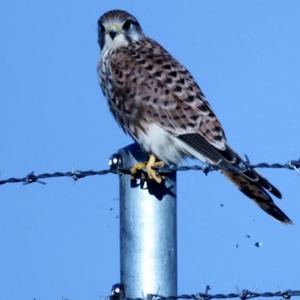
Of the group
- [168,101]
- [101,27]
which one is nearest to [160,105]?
[168,101]

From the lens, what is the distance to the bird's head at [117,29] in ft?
21.3

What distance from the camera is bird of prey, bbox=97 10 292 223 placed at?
5.48 metres

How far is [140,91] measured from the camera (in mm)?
5949

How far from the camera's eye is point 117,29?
21.6 ft

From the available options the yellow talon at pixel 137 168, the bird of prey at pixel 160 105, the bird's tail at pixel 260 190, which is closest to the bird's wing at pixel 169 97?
the bird of prey at pixel 160 105

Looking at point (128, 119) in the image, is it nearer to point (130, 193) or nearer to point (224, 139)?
point (224, 139)

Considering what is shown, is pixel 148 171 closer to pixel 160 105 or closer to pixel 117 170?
pixel 117 170

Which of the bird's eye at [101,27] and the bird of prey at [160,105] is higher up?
the bird's eye at [101,27]

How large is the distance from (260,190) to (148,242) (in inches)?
56.1

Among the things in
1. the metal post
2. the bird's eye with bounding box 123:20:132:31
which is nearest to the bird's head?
the bird's eye with bounding box 123:20:132:31

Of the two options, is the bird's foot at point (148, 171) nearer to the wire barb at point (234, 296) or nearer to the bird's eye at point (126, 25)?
the wire barb at point (234, 296)

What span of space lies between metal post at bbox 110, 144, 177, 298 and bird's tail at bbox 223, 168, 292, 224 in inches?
42.2

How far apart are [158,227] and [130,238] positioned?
0.37 ft

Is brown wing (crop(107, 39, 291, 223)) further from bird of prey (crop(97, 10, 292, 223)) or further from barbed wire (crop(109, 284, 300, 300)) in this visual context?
barbed wire (crop(109, 284, 300, 300))
